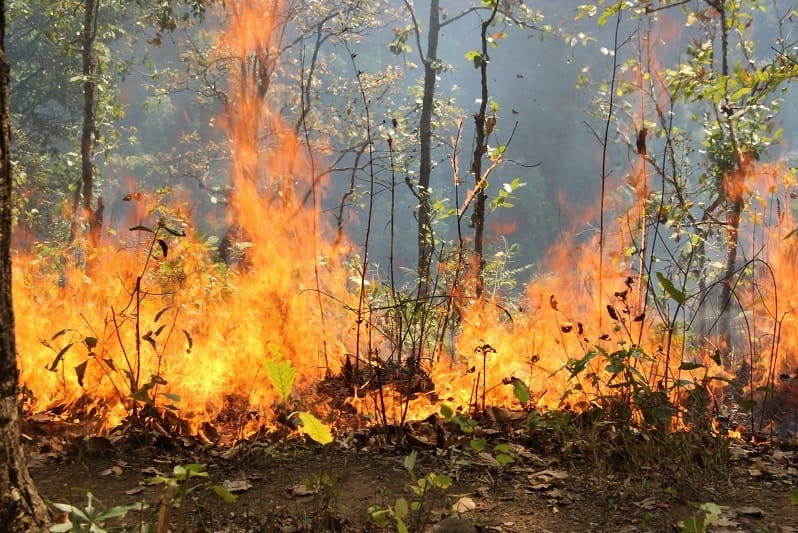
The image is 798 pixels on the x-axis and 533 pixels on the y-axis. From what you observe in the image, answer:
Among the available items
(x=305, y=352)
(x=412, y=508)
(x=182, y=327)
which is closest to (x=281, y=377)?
(x=412, y=508)

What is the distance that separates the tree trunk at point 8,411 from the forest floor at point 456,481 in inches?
14.1

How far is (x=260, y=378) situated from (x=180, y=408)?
0.44 meters

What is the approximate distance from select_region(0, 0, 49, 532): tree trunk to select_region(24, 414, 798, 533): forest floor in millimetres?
359

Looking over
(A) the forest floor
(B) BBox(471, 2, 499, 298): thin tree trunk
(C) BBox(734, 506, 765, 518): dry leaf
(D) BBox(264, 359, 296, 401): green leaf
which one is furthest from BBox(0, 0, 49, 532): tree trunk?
(B) BBox(471, 2, 499, 298): thin tree trunk

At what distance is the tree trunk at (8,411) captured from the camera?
140 cm

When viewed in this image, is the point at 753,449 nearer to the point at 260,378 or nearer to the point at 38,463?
the point at 260,378

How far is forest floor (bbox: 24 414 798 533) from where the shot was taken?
178 cm

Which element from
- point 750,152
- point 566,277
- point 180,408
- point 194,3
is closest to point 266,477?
point 180,408

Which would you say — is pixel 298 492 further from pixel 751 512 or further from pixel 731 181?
pixel 731 181

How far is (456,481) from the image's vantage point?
2.10m

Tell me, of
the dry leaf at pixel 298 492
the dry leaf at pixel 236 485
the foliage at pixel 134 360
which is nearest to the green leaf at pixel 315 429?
the dry leaf at pixel 298 492

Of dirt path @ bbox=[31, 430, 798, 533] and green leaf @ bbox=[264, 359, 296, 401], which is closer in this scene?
green leaf @ bbox=[264, 359, 296, 401]

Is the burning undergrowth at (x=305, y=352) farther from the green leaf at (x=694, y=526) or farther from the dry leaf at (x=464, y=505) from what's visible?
the green leaf at (x=694, y=526)

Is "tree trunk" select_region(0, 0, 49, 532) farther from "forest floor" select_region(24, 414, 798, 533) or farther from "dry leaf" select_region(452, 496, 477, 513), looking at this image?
"dry leaf" select_region(452, 496, 477, 513)
